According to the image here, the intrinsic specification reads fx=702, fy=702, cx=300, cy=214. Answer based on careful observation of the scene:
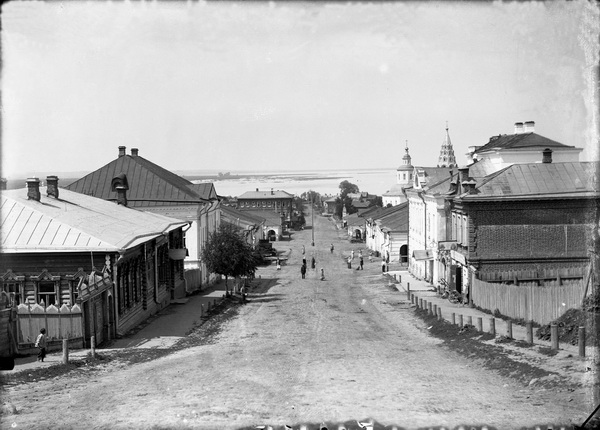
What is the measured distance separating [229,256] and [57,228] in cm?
1466

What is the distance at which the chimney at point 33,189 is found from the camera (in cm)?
2333

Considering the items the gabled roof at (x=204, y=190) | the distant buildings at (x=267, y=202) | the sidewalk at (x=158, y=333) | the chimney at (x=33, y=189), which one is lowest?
the sidewalk at (x=158, y=333)

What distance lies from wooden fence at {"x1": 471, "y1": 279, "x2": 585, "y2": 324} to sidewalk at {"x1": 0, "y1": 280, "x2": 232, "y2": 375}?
1113 cm

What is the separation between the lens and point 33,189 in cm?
2375

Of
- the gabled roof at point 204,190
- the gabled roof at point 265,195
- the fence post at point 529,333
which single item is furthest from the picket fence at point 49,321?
the gabled roof at point 265,195

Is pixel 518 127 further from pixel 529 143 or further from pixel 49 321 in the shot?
pixel 49 321

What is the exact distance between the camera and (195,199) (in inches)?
1634

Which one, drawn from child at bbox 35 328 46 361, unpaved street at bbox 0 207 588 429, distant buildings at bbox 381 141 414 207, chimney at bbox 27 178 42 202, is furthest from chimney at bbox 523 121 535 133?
distant buildings at bbox 381 141 414 207

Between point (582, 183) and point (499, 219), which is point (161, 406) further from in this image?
Answer: point (582, 183)

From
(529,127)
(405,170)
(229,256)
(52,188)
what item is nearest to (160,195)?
(229,256)

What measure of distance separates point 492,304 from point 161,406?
656 inches

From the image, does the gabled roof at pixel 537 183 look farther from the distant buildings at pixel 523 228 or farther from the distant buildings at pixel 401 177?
the distant buildings at pixel 401 177

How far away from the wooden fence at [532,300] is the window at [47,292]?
1466 centimetres

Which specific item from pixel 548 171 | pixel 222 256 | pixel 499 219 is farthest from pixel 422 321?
pixel 222 256
